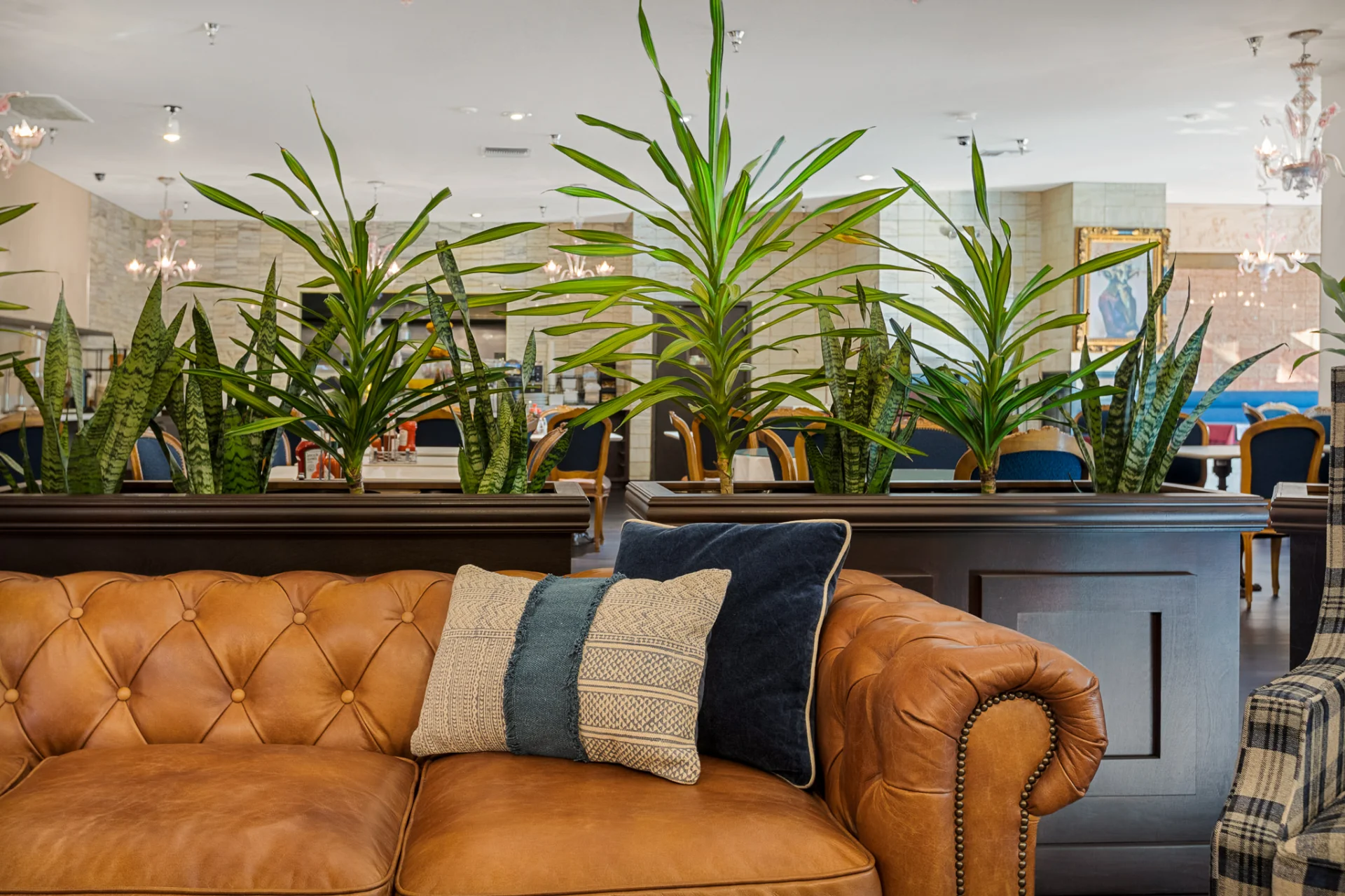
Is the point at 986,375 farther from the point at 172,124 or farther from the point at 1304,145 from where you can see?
the point at 172,124

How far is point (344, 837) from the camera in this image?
4.61 ft

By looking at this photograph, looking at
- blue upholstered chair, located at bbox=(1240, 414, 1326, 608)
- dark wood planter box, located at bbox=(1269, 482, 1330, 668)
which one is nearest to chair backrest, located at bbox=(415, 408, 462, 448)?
dark wood planter box, located at bbox=(1269, 482, 1330, 668)

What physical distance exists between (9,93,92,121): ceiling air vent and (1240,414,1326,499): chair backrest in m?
7.63

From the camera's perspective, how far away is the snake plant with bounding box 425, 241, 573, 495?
7.03 ft

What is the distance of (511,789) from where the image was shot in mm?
→ 1531

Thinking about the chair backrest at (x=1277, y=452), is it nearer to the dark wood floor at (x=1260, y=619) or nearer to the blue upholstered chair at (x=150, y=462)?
the dark wood floor at (x=1260, y=619)

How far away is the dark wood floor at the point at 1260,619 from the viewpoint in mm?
3768

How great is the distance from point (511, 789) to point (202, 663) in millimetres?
686

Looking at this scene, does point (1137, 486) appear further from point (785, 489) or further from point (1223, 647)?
point (785, 489)

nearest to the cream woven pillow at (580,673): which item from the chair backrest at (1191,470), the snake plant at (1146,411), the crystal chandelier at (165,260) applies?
the snake plant at (1146,411)

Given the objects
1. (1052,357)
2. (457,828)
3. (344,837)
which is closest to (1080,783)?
(457,828)

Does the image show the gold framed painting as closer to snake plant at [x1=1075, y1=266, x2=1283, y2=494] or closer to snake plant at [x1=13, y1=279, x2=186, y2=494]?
snake plant at [x1=1075, y1=266, x2=1283, y2=494]

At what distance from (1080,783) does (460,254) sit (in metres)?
11.4

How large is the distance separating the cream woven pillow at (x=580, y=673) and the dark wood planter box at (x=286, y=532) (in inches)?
14.7
